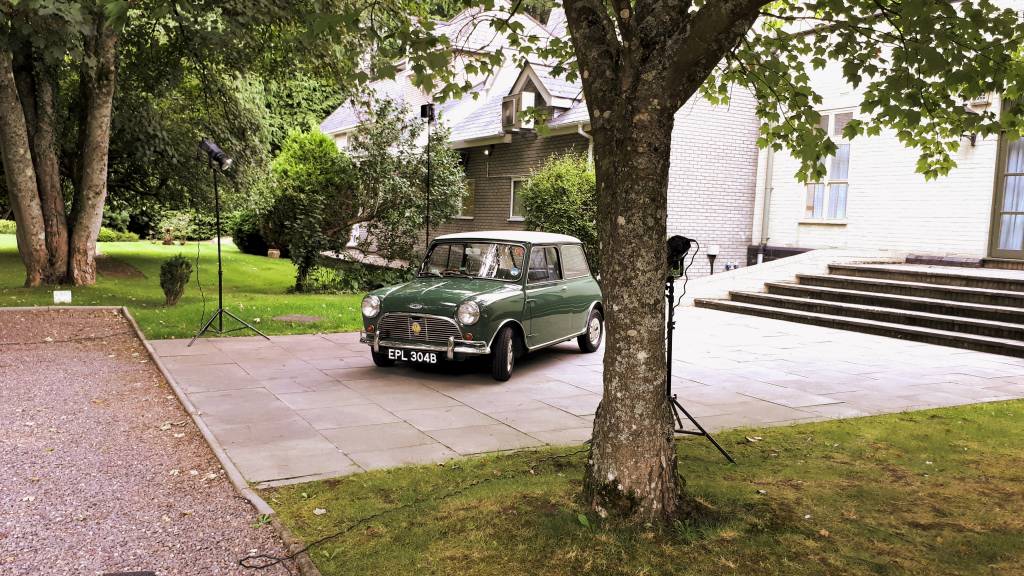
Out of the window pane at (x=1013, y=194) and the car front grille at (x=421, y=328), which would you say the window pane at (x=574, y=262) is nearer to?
the car front grille at (x=421, y=328)

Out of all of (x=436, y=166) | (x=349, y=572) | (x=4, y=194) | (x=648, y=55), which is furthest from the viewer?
(x=4, y=194)

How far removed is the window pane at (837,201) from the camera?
1680 cm

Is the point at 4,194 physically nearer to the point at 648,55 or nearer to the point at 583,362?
the point at 583,362

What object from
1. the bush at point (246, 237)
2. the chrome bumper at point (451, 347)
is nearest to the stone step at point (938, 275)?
the chrome bumper at point (451, 347)

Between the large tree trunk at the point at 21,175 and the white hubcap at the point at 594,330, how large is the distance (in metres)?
10.6

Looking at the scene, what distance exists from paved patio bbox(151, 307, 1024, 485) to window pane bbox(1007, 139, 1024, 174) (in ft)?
16.5

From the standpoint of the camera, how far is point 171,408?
6.98 metres

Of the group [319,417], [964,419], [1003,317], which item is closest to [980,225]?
[1003,317]

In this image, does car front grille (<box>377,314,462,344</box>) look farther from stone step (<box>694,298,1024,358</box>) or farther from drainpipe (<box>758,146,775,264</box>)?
drainpipe (<box>758,146,775,264</box>)

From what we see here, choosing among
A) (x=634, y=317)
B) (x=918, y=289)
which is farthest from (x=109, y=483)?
(x=918, y=289)

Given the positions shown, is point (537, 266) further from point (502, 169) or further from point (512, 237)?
point (502, 169)

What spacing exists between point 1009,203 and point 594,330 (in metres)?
8.99

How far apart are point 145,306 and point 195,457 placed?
28.9 ft

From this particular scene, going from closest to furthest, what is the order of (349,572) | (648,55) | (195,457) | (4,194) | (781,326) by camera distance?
1. (349,572)
2. (648,55)
3. (195,457)
4. (781,326)
5. (4,194)
